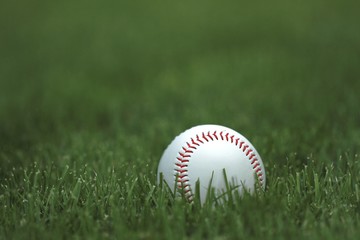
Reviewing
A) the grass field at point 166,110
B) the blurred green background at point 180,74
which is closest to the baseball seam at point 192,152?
the grass field at point 166,110

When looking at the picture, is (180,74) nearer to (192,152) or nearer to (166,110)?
(166,110)

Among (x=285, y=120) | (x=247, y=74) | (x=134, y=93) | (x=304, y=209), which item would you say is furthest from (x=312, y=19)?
(x=304, y=209)

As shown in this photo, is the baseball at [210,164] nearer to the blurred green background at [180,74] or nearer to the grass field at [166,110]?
the grass field at [166,110]

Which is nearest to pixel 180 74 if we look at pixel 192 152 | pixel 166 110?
pixel 166 110

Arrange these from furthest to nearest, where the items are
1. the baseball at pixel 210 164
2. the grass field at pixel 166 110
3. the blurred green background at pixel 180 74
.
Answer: the blurred green background at pixel 180 74
the baseball at pixel 210 164
the grass field at pixel 166 110

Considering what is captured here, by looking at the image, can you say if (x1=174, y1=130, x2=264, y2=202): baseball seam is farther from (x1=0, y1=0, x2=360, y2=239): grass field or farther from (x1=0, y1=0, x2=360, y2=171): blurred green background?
(x1=0, y1=0, x2=360, y2=171): blurred green background

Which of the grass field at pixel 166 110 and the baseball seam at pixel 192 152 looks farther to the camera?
the baseball seam at pixel 192 152

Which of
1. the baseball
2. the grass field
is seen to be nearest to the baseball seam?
the baseball
